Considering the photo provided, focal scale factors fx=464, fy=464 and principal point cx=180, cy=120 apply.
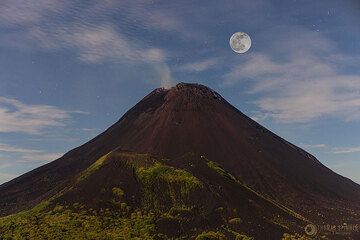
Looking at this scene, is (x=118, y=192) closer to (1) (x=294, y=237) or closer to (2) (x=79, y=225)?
(2) (x=79, y=225)

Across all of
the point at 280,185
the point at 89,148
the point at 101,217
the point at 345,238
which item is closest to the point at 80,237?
the point at 101,217

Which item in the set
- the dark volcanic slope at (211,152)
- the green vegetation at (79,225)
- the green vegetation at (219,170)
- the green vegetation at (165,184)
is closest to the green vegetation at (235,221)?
the green vegetation at (165,184)

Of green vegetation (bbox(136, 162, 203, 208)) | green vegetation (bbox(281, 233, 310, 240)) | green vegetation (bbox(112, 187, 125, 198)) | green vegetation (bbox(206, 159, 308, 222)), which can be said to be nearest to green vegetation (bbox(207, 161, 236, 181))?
green vegetation (bbox(206, 159, 308, 222))

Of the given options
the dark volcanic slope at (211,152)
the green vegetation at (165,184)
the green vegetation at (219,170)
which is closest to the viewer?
the green vegetation at (165,184)

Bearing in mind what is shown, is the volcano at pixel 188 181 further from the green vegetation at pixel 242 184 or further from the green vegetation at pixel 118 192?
the green vegetation at pixel 242 184

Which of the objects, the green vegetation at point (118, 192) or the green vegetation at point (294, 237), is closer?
the green vegetation at point (294, 237)

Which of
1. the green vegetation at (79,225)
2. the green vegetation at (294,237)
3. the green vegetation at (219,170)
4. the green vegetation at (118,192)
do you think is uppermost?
the green vegetation at (219,170)
